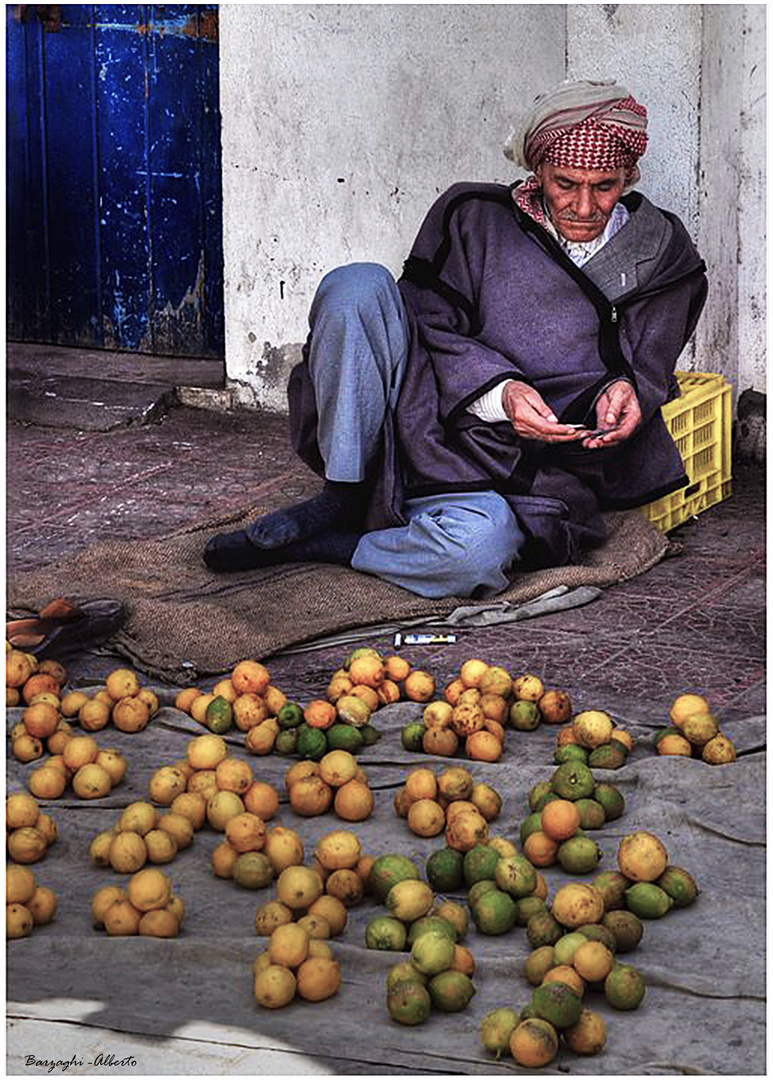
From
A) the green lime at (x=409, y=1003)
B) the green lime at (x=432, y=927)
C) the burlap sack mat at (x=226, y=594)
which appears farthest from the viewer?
the burlap sack mat at (x=226, y=594)

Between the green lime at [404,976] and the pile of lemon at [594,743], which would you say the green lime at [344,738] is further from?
the green lime at [404,976]

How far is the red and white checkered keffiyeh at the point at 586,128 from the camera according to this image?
486cm

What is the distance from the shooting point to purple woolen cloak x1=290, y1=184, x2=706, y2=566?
496 cm

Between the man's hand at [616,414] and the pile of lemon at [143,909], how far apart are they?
93.8 inches

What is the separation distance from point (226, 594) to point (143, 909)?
2014 mm

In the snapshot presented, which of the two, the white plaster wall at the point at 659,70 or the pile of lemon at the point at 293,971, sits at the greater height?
the white plaster wall at the point at 659,70

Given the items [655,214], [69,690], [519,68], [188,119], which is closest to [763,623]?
[655,214]

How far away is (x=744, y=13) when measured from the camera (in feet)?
19.5

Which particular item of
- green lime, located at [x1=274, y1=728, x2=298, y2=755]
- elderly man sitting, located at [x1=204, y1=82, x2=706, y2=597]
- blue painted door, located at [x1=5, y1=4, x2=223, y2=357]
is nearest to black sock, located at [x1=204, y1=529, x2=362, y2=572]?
elderly man sitting, located at [x1=204, y1=82, x2=706, y2=597]

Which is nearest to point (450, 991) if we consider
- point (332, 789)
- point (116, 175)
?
point (332, 789)

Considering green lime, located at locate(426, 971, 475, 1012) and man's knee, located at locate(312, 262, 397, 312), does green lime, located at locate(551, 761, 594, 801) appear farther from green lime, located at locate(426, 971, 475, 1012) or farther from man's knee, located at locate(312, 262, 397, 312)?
man's knee, located at locate(312, 262, 397, 312)

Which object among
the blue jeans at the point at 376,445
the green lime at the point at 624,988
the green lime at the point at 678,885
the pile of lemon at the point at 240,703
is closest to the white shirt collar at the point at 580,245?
the blue jeans at the point at 376,445

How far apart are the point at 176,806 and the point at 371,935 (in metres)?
0.65

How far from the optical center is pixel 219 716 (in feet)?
12.5
